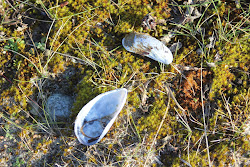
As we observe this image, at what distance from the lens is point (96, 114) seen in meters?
3.30

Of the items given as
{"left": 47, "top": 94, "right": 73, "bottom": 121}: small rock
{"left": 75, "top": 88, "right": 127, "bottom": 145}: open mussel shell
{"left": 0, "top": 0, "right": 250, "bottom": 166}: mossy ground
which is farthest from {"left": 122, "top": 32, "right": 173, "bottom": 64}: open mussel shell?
{"left": 47, "top": 94, "right": 73, "bottom": 121}: small rock

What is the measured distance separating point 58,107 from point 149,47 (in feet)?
5.32

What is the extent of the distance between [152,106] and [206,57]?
1096 mm

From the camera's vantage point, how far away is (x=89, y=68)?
344cm

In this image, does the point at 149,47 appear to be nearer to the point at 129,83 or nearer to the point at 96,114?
the point at 129,83

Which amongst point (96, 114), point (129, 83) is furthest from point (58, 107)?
point (129, 83)

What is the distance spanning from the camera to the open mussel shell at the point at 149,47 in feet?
10.5

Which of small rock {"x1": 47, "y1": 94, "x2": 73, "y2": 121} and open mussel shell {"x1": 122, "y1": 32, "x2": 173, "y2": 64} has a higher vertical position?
open mussel shell {"x1": 122, "y1": 32, "x2": 173, "y2": 64}

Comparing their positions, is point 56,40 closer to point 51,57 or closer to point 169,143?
point 51,57

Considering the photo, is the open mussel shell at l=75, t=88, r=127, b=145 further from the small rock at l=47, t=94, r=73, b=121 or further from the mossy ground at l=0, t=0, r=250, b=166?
the small rock at l=47, t=94, r=73, b=121

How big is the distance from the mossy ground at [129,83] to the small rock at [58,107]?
0.33 ft

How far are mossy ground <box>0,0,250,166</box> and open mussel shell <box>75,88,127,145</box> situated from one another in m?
0.15

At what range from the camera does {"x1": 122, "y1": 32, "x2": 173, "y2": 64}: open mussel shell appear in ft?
10.5

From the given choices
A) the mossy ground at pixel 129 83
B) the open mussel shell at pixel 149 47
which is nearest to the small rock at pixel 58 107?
the mossy ground at pixel 129 83
